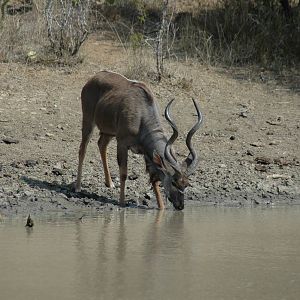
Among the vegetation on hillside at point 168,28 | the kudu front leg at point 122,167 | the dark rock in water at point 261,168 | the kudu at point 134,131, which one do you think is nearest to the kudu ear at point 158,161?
the kudu at point 134,131

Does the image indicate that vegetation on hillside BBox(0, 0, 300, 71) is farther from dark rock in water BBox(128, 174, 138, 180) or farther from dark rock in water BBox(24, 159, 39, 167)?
dark rock in water BBox(24, 159, 39, 167)

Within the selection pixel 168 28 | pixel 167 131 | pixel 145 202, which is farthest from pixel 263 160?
pixel 168 28

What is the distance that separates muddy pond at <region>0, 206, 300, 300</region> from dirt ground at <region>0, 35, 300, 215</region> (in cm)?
79

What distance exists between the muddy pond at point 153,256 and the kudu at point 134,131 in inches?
16.5

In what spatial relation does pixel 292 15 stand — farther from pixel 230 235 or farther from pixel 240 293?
pixel 240 293

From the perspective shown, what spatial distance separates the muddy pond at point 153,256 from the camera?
6.96 metres

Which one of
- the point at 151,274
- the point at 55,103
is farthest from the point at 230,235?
the point at 55,103

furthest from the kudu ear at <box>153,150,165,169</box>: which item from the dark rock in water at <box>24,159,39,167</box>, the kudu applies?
the dark rock in water at <box>24,159,39,167</box>

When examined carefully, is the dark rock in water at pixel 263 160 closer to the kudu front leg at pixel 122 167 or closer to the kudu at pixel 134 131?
the kudu at pixel 134 131

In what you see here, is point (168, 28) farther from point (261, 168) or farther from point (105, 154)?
point (105, 154)

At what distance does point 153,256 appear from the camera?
8.24m

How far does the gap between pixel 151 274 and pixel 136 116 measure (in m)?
4.05

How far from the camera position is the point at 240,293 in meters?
6.93

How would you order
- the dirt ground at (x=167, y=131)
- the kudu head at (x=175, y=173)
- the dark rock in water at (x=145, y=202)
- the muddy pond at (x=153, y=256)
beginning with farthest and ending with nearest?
the dirt ground at (x=167, y=131)
the dark rock in water at (x=145, y=202)
the kudu head at (x=175, y=173)
the muddy pond at (x=153, y=256)
